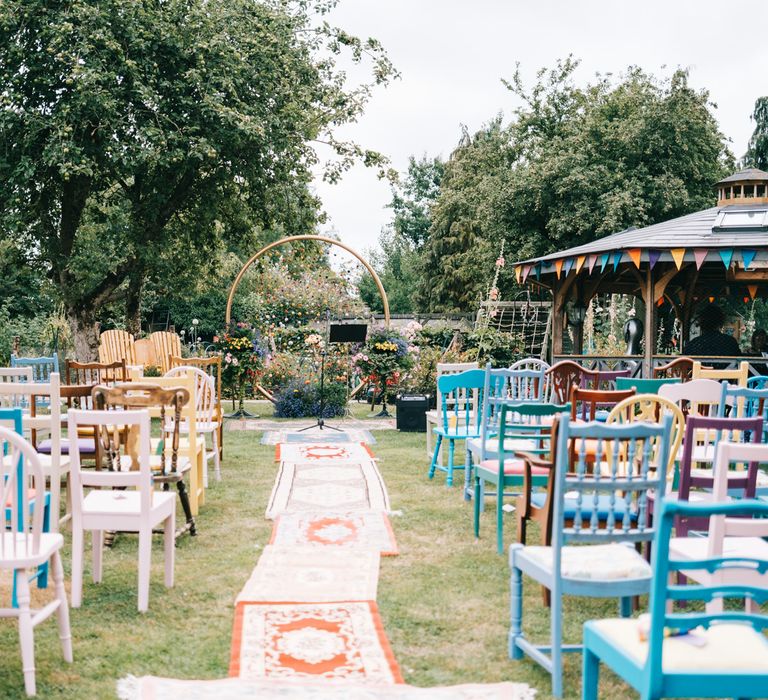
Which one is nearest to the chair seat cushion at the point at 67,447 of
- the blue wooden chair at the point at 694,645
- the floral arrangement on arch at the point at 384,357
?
the blue wooden chair at the point at 694,645

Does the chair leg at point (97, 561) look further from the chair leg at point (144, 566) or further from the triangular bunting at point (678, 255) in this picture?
the triangular bunting at point (678, 255)

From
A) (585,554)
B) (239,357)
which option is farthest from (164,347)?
(585,554)

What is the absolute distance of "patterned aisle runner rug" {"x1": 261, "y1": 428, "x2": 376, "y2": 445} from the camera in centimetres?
1139

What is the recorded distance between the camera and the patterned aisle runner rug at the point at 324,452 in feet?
32.0

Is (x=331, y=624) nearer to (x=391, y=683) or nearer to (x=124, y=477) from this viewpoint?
(x=391, y=683)

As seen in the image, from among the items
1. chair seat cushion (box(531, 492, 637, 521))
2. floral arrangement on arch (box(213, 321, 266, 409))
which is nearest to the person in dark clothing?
floral arrangement on arch (box(213, 321, 266, 409))

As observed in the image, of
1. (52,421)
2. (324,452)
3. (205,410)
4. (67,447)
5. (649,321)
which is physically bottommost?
(324,452)

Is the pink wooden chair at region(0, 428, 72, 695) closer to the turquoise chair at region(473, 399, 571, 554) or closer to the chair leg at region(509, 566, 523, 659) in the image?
the chair leg at region(509, 566, 523, 659)

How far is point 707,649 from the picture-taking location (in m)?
2.68

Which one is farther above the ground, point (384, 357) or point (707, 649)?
point (384, 357)

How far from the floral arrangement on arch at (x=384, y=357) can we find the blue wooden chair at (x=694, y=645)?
39.0ft

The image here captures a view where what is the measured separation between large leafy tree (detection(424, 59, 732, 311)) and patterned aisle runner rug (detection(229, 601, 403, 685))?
1946cm

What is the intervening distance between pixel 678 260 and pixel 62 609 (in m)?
9.31

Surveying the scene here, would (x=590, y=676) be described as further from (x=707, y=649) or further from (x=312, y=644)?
(x=312, y=644)
